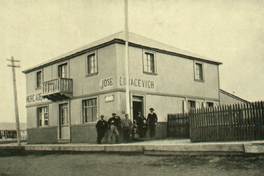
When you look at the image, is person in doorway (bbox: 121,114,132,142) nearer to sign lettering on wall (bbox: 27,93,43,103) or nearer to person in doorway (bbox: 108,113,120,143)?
person in doorway (bbox: 108,113,120,143)

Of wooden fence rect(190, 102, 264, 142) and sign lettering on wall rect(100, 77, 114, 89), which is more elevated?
sign lettering on wall rect(100, 77, 114, 89)

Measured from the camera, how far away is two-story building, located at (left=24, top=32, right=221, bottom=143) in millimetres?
22016

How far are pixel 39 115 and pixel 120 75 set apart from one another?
10007 mm

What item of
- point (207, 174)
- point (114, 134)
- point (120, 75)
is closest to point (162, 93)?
point (120, 75)

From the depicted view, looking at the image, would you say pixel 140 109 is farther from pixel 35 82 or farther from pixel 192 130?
pixel 35 82

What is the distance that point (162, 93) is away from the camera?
24.3 m

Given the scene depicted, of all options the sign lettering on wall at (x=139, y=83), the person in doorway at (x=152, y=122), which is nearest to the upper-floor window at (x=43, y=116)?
the sign lettering on wall at (x=139, y=83)

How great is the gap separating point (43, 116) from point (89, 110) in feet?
20.8

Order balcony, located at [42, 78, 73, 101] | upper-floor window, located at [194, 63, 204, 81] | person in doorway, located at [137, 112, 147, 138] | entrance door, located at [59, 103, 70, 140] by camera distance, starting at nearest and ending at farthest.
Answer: person in doorway, located at [137, 112, 147, 138] < balcony, located at [42, 78, 73, 101] < entrance door, located at [59, 103, 70, 140] < upper-floor window, located at [194, 63, 204, 81]

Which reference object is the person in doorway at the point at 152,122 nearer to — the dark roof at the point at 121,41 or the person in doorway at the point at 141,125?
the person in doorway at the point at 141,125

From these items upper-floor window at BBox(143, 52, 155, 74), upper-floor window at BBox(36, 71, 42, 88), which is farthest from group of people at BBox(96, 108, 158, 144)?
upper-floor window at BBox(36, 71, 42, 88)

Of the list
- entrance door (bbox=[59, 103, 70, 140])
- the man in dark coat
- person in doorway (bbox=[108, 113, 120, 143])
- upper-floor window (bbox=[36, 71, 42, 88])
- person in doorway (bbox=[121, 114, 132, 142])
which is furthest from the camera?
upper-floor window (bbox=[36, 71, 42, 88])

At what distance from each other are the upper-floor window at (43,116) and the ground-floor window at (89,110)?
16.4ft

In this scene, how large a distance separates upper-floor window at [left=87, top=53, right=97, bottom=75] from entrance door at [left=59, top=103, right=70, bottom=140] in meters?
3.47
